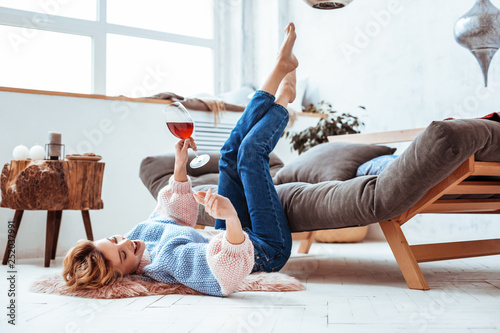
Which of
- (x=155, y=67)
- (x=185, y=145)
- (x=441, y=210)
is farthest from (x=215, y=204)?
(x=155, y=67)

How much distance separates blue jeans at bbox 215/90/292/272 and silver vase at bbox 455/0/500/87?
1435 millimetres

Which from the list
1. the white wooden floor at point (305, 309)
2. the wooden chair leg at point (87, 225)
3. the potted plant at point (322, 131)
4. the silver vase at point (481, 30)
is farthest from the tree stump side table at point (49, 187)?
the silver vase at point (481, 30)

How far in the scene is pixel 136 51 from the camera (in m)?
4.98

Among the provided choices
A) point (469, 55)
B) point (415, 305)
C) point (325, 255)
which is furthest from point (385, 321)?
point (469, 55)

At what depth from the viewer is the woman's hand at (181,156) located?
1878 millimetres

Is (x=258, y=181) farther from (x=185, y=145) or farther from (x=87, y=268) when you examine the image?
(x=87, y=268)

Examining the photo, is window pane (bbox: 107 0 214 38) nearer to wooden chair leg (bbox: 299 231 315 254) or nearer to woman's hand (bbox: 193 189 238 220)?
wooden chair leg (bbox: 299 231 315 254)

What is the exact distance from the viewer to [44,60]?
15.0 feet

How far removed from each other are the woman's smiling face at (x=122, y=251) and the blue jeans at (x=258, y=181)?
0.40 metres

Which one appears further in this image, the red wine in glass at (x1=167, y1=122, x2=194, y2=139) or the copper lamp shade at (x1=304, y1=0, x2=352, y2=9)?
the copper lamp shade at (x1=304, y1=0, x2=352, y2=9)

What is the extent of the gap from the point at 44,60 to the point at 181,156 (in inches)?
126

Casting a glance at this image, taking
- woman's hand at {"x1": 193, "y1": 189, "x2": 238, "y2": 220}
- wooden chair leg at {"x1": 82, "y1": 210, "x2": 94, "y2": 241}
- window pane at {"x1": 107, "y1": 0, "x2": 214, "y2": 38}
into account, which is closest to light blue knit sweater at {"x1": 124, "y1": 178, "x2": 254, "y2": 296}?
woman's hand at {"x1": 193, "y1": 189, "x2": 238, "y2": 220}

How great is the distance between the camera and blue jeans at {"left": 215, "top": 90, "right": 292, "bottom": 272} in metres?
1.87

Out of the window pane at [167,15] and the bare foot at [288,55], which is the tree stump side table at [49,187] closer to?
the bare foot at [288,55]
